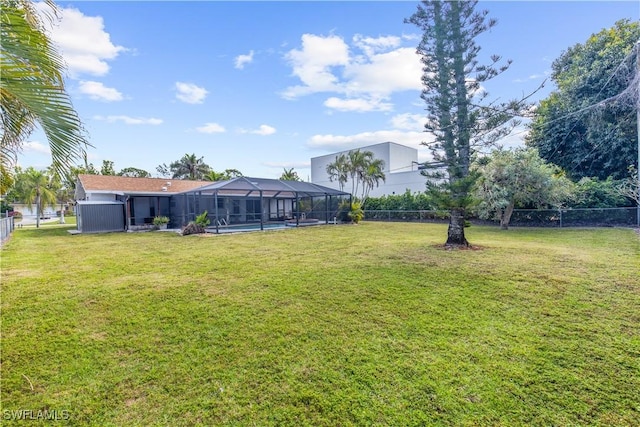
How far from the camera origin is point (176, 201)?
18.0 meters

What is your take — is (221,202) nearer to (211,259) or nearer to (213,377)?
(211,259)

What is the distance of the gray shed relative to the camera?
15.2 metres

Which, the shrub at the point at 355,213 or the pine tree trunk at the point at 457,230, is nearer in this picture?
the pine tree trunk at the point at 457,230

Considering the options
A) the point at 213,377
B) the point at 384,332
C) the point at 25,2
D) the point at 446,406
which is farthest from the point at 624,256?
the point at 25,2

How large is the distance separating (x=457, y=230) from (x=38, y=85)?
8.80 meters

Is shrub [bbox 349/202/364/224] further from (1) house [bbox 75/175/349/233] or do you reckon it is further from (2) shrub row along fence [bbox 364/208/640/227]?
(2) shrub row along fence [bbox 364/208/640/227]

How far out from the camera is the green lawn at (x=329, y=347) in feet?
6.66

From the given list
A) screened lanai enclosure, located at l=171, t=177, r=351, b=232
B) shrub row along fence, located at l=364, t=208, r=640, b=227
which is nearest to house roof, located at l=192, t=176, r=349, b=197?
screened lanai enclosure, located at l=171, t=177, r=351, b=232

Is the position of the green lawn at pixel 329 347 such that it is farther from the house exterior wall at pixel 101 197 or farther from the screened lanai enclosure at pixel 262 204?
the house exterior wall at pixel 101 197

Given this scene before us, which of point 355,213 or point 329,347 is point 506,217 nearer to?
point 355,213

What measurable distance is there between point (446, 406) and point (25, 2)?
5037mm

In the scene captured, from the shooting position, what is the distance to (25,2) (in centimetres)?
265

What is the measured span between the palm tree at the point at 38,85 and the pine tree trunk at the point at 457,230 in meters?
8.46

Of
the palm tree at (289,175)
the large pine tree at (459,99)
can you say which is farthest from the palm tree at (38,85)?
the palm tree at (289,175)
